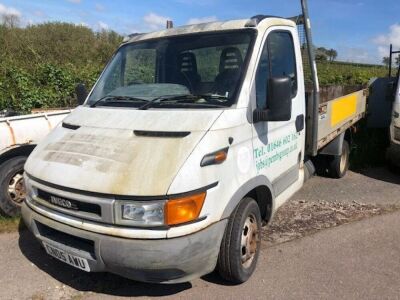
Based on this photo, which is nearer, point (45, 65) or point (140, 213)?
point (140, 213)

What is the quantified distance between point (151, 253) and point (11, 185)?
3.05 m

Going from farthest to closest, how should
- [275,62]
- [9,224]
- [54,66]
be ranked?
[54,66], [9,224], [275,62]

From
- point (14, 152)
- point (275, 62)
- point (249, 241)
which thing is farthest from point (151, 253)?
point (14, 152)

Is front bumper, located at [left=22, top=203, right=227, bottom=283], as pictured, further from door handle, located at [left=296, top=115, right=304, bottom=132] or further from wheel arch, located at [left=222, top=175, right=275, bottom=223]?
door handle, located at [left=296, top=115, right=304, bottom=132]

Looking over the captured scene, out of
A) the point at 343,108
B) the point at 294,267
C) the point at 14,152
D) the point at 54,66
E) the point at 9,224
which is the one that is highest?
the point at 54,66

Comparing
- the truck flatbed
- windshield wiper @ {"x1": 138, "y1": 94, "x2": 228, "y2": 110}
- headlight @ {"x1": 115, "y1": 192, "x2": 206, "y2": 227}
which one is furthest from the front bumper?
the truck flatbed

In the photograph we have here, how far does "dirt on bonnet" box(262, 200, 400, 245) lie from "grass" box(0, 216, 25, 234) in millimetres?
2946

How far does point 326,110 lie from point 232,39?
212cm

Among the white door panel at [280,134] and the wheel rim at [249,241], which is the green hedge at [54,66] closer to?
the white door panel at [280,134]

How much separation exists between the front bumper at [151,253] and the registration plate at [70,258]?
0.11 ft

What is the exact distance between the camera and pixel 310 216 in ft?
18.4

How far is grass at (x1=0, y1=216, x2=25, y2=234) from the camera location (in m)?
5.17

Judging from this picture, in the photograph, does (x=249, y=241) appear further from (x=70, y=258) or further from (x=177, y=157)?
(x=70, y=258)

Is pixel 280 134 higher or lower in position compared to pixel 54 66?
lower
